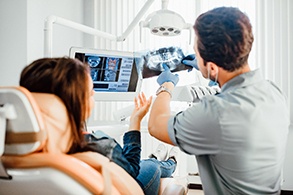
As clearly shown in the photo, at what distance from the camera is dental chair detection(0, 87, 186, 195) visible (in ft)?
2.69

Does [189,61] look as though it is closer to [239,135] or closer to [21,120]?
[239,135]

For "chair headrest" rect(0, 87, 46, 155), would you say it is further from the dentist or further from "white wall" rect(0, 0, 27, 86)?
"white wall" rect(0, 0, 27, 86)

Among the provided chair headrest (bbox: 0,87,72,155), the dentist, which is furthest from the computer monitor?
chair headrest (bbox: 0,87,72,155)

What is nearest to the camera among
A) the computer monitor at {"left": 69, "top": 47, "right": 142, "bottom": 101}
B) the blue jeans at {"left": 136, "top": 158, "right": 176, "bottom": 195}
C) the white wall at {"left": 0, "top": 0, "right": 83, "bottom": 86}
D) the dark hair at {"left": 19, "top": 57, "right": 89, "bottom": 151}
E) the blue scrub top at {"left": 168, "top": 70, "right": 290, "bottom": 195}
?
the dark hair at {"left": 19, "top": 57, "right": 89, "bottom": 151}

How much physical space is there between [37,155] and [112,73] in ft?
4.07

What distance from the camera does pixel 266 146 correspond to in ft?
3.63

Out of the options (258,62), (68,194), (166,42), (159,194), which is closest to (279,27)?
(258,62)

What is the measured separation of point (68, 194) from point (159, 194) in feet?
2.24

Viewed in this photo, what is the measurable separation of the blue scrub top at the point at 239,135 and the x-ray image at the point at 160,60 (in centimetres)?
49

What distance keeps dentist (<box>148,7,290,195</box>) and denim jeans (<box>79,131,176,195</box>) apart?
124mm

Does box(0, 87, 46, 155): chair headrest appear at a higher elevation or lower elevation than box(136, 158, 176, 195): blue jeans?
higher

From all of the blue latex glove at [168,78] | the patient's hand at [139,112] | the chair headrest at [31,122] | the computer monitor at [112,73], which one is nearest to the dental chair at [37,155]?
the chair headrest at [31,122]

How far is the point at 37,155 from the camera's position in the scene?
0.84m

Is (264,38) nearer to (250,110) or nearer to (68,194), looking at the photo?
(250,110)
